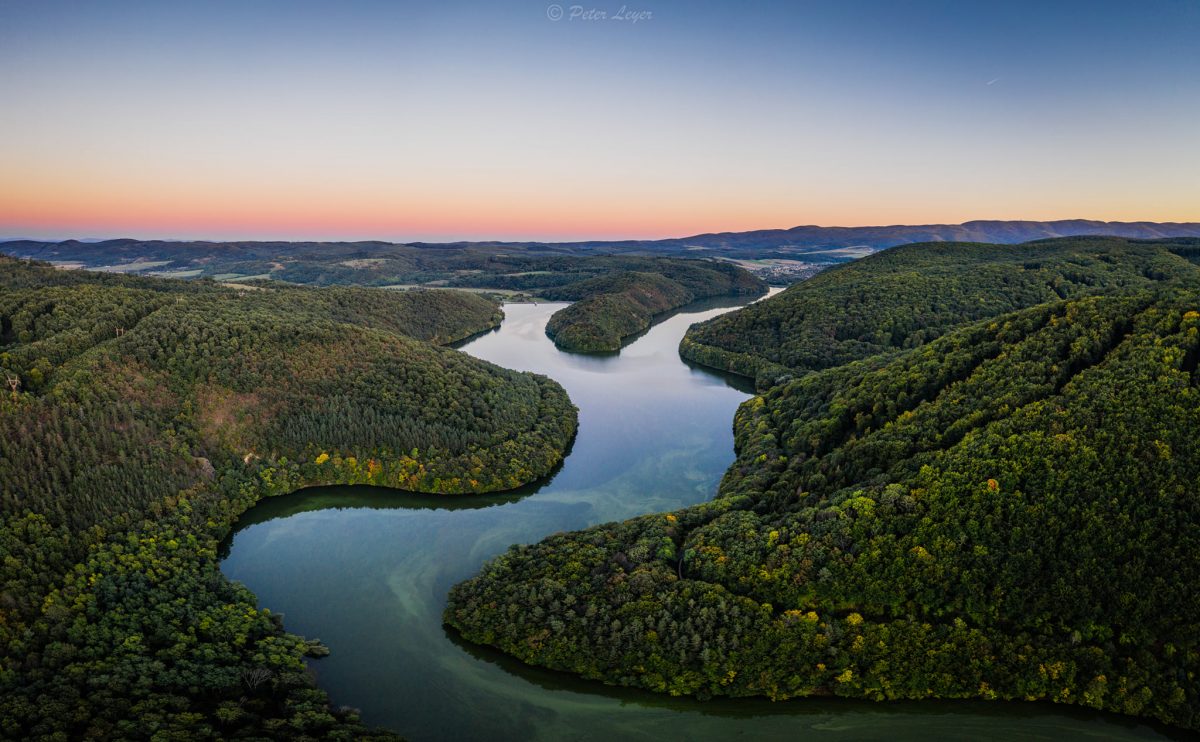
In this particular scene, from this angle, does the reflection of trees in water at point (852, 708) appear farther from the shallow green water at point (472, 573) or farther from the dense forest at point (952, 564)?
the dense forest at point (952, 564)

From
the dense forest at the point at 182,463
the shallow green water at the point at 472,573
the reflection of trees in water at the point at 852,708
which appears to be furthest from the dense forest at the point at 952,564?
the dense forest at the point at 182,463

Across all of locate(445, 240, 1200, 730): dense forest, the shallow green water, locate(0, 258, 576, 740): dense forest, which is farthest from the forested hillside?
locate(445, 240, 1200, 730): dense forest

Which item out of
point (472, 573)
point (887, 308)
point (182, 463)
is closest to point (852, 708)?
point (472, 573)

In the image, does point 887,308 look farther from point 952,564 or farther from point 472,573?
point 472,573

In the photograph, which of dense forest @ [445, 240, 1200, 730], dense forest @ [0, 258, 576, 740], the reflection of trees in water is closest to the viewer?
dense forest @ [0, 258, 576, 740]

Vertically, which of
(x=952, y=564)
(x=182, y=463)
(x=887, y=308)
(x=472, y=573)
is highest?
(x=887, y=308)

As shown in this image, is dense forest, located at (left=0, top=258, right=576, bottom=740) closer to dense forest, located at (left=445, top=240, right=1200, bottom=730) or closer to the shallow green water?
the shallow green water
